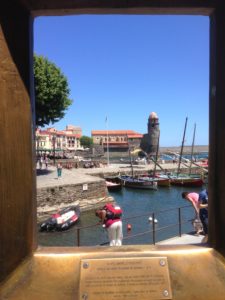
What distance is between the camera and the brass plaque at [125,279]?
156 centimetres

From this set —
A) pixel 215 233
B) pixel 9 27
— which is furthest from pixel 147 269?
pixel 9 27

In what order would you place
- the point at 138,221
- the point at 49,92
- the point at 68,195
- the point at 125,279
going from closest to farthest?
the point at 125,279, the point at 138,221, the point at 68,195, the point at 49,92

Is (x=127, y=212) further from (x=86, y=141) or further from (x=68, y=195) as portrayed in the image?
(x=86, y=141)

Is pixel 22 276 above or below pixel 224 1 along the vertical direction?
below

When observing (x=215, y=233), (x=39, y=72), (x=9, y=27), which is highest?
(x=39, y=72)

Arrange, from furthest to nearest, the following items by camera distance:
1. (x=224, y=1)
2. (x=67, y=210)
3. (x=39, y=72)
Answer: (x=39, y=72) → (x=67, y=210) → (x=224, y=1)

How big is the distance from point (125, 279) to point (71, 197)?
20.3 metres

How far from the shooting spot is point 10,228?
5.31 ft

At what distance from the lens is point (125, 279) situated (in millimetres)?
1599

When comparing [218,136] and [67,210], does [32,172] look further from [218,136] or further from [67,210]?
[67,210]

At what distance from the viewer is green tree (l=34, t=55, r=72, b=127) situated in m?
25.3

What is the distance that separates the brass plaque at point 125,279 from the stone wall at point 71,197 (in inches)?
705

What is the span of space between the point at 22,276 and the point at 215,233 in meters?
0.98

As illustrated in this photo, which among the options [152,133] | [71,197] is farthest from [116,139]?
[71,197]
